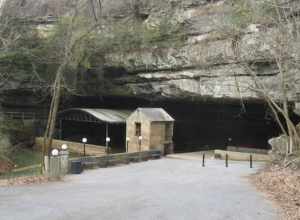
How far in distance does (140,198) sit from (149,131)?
11905mm

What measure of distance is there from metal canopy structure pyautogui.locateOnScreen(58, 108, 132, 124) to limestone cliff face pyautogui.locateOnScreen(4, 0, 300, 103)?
207 centimetres

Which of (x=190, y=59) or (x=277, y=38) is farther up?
(x=190, y=59)

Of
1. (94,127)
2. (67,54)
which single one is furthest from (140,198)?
(94,127)

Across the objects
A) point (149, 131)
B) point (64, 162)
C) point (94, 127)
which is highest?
point (149, 131)

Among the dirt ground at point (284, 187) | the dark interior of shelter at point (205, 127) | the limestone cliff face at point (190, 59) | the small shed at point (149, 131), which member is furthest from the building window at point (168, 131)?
the dirt ground at point (284, 187)

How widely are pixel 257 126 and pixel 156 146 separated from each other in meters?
10.9

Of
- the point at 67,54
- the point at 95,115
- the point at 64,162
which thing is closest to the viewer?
the point at 64,162

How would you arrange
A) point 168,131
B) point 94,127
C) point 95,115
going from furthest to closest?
point 94,127
point 95,115
point 168,131

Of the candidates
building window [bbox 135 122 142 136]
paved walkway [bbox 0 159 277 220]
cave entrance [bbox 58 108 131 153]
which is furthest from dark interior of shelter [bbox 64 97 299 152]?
paved walkway [bbox 0 159 277 220]

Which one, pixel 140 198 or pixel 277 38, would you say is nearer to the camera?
pixel 140 198

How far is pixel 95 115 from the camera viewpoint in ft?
82.2

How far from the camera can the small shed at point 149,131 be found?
22000 mm

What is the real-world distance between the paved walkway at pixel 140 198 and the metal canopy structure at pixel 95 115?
1011 cm

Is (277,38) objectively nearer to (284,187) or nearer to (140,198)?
(284,187)
